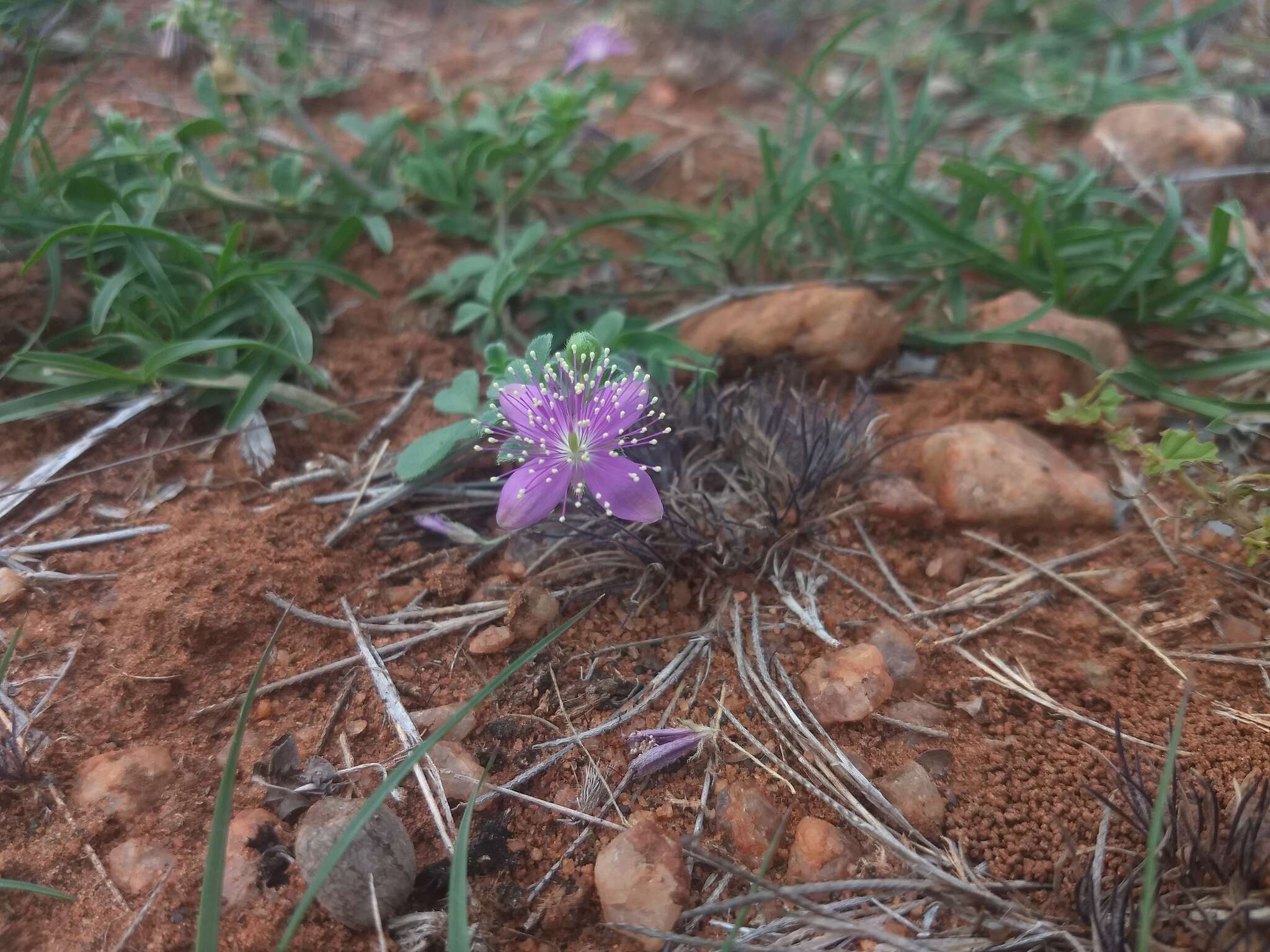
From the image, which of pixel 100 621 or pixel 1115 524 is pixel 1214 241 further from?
pixel 100 621

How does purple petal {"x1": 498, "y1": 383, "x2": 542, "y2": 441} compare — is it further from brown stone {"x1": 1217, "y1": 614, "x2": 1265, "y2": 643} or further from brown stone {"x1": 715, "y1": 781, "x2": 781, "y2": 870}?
brown stone {"x1": 1217, "y1": 614, "x2": 1265, "y2": 643}

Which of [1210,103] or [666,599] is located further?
[1210,103]

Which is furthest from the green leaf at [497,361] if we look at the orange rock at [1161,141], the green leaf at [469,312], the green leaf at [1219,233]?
the orange rock at [1161,141]

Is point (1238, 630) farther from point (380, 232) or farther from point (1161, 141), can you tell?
point (380, 232)

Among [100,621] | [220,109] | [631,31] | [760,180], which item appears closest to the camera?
[100,621]

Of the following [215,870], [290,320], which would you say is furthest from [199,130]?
[215,870]

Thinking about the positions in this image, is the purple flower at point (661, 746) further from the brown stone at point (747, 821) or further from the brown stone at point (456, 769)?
the brown stone at point (456, 769)

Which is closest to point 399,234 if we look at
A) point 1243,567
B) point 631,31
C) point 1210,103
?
point 631,31

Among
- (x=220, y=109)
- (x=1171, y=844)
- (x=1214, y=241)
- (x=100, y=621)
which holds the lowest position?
(x=1171, y=844)
